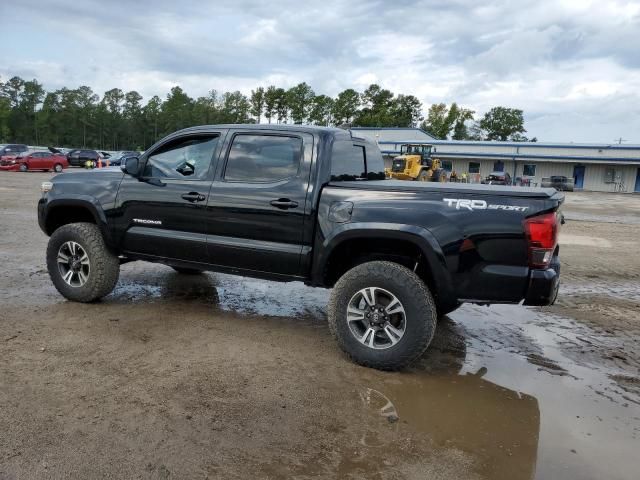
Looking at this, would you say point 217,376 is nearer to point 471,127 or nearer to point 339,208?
point 339,208

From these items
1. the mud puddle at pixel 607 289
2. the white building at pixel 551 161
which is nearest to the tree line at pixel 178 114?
the white building at pixel 551 161

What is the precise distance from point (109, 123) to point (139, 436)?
122m

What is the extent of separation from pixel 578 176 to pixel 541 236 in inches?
2110

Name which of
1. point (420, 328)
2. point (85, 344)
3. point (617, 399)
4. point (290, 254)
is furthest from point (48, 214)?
point (617, 399)

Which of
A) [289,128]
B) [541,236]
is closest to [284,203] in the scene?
[289,128]

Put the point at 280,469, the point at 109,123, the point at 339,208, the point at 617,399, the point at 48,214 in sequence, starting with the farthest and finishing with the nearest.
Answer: the point at 109,123, the point at 48,214, the point at 339,208, the point at 617,399, the point at 280,469

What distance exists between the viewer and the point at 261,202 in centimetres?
464

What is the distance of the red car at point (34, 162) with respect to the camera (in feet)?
107

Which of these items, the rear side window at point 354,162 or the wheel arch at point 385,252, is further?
the rear side window at point 354,162

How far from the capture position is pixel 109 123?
112562 millimetres

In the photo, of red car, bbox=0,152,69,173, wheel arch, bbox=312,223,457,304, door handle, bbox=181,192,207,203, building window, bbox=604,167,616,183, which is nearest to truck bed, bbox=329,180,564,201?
wheel arch, bbox=312,223,457,304

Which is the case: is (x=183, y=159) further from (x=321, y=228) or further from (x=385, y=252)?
(x=385, y=252)

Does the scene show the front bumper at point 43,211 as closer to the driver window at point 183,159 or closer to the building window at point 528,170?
the driver window at point 183,159

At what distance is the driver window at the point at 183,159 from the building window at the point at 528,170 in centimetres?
5257
